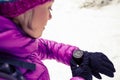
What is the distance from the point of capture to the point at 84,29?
2.29 metres

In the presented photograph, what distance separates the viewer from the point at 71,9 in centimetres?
259

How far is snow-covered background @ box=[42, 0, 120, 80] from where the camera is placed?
6.45ft

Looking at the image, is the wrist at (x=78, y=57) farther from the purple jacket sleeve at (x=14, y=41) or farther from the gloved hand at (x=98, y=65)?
the purple jacket sleeve at (x=14, y=41)

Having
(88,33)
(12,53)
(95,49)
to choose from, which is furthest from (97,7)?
(12,53)

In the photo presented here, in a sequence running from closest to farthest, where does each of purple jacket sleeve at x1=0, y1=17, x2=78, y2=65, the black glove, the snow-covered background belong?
purple jacket sleeve at x1=0, y1=17, x2=78, y2=65, the black glove, the snow-covered background

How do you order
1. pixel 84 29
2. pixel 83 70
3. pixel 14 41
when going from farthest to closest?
1. pixel 84 29
2. pixel 83 70
3. pixel 14 41

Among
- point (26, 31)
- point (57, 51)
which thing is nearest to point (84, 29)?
point (57, 51)

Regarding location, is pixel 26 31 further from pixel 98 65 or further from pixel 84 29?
pixel 84 29

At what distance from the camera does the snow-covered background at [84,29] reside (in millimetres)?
1966

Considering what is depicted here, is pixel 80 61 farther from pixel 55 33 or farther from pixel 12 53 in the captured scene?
pixel 55 33

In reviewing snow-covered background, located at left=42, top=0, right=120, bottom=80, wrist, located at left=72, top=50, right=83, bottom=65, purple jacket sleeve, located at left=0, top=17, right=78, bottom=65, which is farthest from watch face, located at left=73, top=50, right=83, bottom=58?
snow-covered background, located at left=42, top=0, right=120, bottom=80

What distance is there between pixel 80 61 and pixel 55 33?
1.28 meters

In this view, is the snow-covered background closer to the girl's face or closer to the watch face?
the watch face

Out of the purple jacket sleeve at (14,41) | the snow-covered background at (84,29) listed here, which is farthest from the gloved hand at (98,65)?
the snow-covered background at (84,29)
